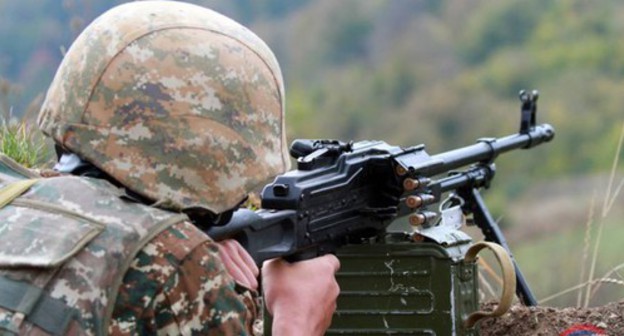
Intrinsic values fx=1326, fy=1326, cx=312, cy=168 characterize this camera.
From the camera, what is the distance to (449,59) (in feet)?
122

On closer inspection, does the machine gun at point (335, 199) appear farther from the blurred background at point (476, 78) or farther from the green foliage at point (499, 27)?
the green foliage at point (499, 27)

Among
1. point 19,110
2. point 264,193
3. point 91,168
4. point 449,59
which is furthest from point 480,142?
point 449,59

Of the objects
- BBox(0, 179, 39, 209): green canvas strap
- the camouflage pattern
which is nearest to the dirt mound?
the camouflage pattern

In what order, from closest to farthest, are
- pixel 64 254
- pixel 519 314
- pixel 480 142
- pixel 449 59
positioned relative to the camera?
pixel 64 254 < pixel 519 314 < pixel 480 142 < pixel 449 59

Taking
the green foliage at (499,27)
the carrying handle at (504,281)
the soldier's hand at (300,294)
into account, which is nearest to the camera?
the soldier's hand at (300,294)

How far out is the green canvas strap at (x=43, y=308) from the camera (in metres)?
2.96

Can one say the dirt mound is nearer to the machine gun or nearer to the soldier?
the machine gun

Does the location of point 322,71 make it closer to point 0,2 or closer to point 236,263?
point 0,2

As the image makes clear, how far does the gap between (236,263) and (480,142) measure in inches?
91.6

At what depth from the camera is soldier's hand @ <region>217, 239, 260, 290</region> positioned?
342cm

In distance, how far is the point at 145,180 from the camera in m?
3.20

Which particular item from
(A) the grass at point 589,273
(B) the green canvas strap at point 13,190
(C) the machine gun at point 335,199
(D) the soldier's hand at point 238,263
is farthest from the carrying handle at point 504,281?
(B) the green canvas strap at point 13,190

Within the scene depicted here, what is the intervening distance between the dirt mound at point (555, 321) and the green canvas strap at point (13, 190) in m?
2.22

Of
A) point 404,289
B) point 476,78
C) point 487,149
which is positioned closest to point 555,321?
point 404,289
